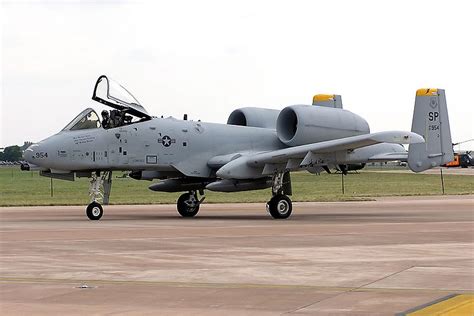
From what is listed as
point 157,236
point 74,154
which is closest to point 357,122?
point 74,154

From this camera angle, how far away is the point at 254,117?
1141 inches

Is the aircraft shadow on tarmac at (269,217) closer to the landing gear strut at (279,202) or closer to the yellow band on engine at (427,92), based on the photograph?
the landing gear strut at (279,202)

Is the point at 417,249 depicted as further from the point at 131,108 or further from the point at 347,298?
the point at 131,108

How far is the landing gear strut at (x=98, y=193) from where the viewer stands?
80.4 feet

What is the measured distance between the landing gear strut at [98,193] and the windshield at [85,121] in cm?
135

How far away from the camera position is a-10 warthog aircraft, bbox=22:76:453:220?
953 inches

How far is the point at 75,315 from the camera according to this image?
348 inches

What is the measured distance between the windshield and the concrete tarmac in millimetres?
2652

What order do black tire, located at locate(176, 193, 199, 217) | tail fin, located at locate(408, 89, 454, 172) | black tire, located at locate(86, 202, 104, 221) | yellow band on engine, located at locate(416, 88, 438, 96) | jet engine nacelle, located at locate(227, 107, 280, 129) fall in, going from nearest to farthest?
black tire, located at locate(86, 202, 104, 221) < tail fin, located at locate(408, 89, 454, 172) < yellow band on engine, located at locate(416, 88, 438, 96) < black tire, located at locate(176, 193, 199, 217) < jet engine nacelle, located at locate(227, 107, 280, 129)

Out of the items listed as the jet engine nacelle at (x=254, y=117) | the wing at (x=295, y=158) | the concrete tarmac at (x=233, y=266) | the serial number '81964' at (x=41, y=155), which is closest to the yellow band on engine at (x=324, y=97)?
the jet engine nacelle at (x=254, y=117)

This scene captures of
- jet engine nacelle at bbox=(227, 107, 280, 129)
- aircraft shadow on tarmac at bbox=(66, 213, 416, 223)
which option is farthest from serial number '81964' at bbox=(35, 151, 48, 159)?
jet engine nacelle at bbox=(227, 107, 280, 129)

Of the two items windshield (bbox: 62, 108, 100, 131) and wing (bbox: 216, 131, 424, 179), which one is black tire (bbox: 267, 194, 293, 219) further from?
windshield (bbox: 62, 108, 100, 131)

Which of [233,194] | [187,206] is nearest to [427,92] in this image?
[187,206]

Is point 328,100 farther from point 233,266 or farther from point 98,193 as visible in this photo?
point 233,266
